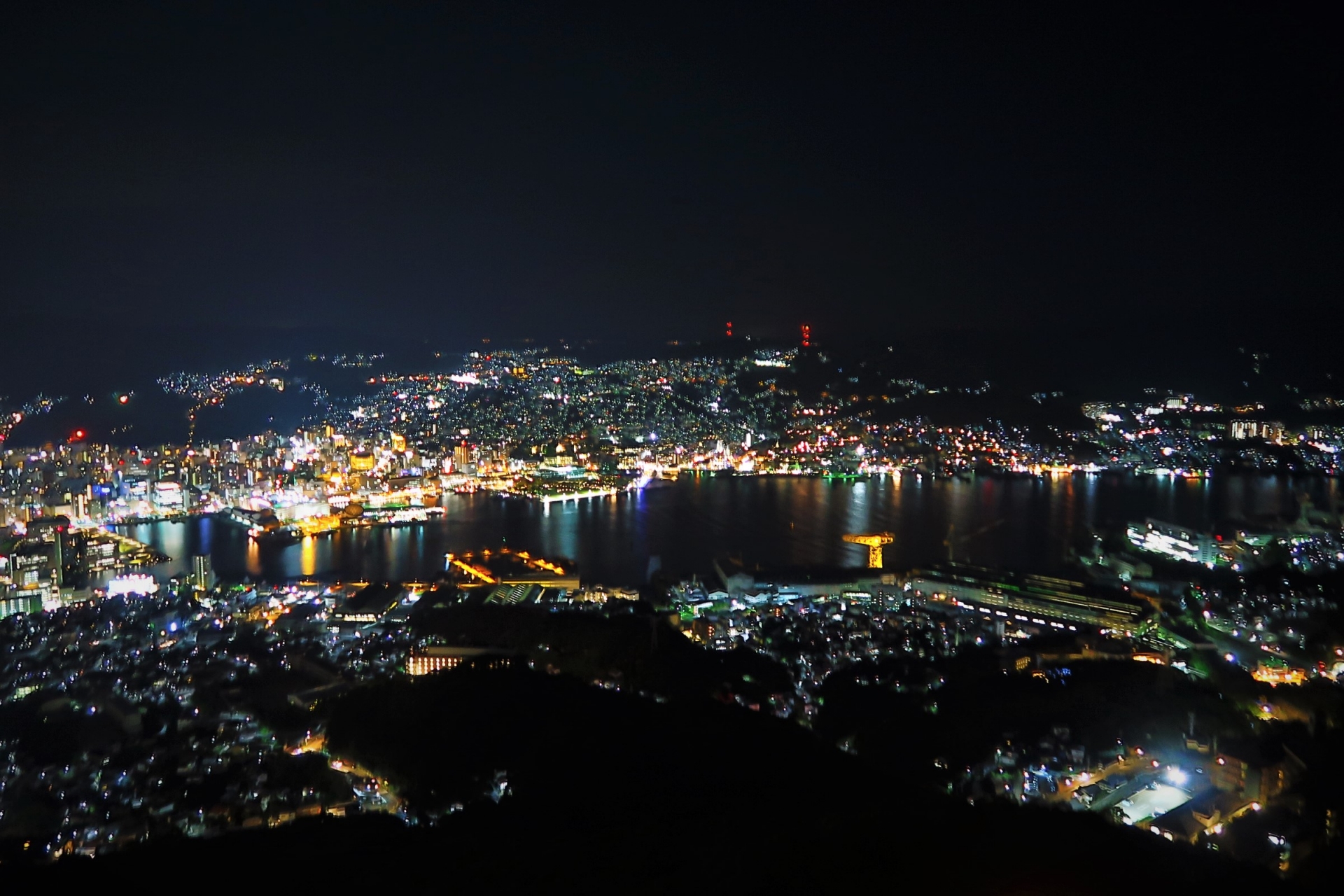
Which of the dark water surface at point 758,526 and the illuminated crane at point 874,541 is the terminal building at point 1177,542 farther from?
the illuminated crane at point 874,541

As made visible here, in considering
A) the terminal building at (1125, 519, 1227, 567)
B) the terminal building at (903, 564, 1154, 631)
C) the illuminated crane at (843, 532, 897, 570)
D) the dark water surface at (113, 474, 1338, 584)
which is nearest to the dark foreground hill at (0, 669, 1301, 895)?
the terminal building at (903, 564, 1154, 631)

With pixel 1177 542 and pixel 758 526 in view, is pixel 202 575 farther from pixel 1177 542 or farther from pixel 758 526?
pixel 1177 542

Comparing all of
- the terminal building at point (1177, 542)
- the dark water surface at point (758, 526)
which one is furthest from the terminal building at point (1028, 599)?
the terminal building at point (1177, 542)

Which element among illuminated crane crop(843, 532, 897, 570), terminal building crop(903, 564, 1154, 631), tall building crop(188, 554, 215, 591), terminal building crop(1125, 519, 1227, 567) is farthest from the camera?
illuminated crane crop(843, 532, 897, 570)

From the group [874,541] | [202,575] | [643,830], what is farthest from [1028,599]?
[202,575]

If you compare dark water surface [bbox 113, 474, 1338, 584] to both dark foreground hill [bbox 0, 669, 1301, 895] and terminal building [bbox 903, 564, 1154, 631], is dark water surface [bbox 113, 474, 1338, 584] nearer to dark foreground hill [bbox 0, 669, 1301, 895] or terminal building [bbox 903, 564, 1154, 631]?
terminal building [bbox 903, 564, 1154, 631]

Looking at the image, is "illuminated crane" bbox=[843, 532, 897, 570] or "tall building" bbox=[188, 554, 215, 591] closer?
"tall building" bbox=[188, 554, 215, 591]
